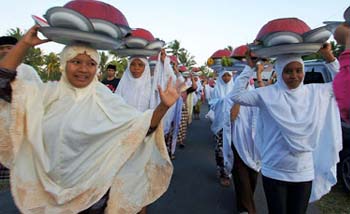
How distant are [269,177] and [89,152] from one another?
1.59 metres

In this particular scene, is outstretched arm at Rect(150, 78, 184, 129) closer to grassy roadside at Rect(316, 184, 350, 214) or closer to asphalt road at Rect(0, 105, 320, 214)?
asphalt road at Rect(0, 105, 320, 214)

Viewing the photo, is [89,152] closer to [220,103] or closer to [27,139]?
[27,139]

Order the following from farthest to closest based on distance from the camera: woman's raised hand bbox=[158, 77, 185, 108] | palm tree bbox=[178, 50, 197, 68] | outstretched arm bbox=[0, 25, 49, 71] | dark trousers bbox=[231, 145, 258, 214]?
palm tree bbox=[178, 50, 197, 68], dark trousers bbox=[231, 145, 258, 214], woman's raised hand bbox=[158, 77, 185, 108], outstretched arm bbox=[0, 25, 49, 71]

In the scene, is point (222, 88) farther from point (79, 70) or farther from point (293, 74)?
point (79, 70)

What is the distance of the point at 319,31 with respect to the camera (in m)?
2.69

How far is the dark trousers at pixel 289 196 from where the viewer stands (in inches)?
117

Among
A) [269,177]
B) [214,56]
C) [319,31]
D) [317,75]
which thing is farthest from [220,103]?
[319,31]

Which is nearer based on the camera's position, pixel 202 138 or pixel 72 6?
pixel 72 6

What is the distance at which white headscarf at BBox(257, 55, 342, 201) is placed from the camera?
2908 mm

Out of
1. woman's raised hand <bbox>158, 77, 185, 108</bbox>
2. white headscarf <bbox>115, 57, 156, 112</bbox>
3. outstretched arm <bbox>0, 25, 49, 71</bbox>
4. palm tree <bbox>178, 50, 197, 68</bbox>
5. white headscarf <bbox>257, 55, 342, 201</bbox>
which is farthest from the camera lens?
palm tree <bbox>178, 50, 197, 68</bbox>

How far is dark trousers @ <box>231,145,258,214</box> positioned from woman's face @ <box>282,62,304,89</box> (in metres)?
1.91

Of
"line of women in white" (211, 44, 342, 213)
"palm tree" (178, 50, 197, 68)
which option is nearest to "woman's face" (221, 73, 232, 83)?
"line of women in white" (211, 44, 342, 213)

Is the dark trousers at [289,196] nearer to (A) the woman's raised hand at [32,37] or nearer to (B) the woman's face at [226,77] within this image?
(A) the woman's raised hand at [32,37]

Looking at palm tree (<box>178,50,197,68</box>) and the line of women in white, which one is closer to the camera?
the line of women in white
